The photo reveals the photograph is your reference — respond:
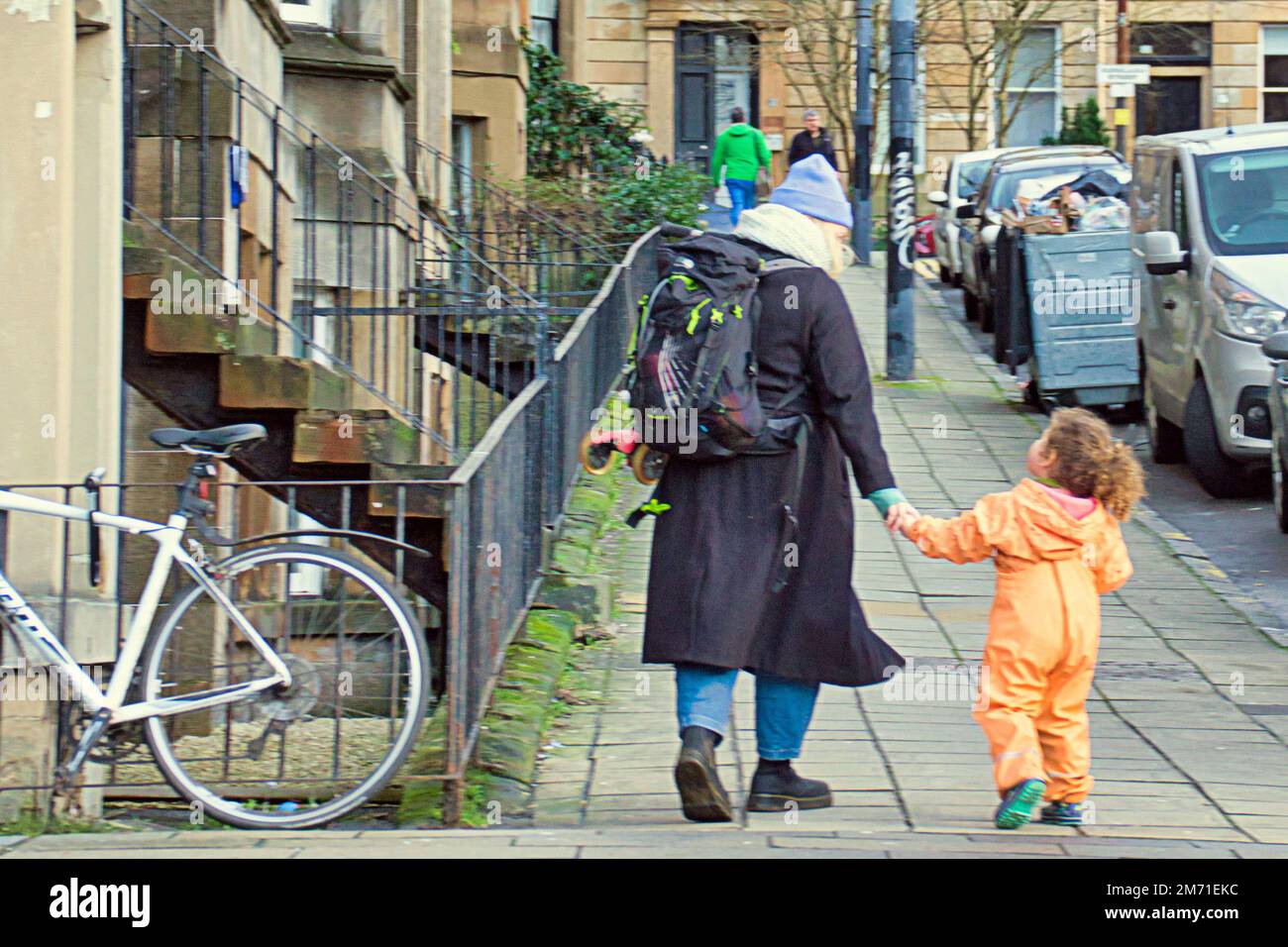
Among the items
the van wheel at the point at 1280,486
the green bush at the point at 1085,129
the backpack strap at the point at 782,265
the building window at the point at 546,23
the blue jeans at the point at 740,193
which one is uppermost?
the building window at the point at 546,23

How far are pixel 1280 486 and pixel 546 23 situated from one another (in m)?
19.6

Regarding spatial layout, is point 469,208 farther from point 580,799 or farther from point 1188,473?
point 580,799

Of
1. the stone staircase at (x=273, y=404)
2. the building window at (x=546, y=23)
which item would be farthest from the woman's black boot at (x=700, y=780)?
the building window at (x=546, y=23)

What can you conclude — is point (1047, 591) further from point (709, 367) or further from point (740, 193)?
point (740, 193)

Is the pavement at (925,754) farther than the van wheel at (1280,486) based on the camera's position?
No

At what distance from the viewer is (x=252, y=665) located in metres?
5.66

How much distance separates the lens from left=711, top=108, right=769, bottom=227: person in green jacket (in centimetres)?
2386

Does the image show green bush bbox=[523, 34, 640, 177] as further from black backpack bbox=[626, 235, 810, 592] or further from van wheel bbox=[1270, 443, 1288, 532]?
black backpack bbox=[626, 235, 810, 592]

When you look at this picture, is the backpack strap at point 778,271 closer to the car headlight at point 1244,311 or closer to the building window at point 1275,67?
the car headlight at point 1244,311

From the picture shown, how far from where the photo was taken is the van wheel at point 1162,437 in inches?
514

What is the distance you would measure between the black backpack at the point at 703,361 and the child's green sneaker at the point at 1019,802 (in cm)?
119

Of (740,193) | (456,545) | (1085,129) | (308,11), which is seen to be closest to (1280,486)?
(456,545)

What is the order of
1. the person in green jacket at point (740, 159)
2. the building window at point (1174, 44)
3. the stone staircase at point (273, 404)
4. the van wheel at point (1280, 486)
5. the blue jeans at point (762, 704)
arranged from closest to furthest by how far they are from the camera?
the blue jeans at point (762, 704), the stone staircase at point (273, 404), the van wheel at point (1280, 486), the person in green jacket at point (740, 159), the building window at point (1174, 44)
